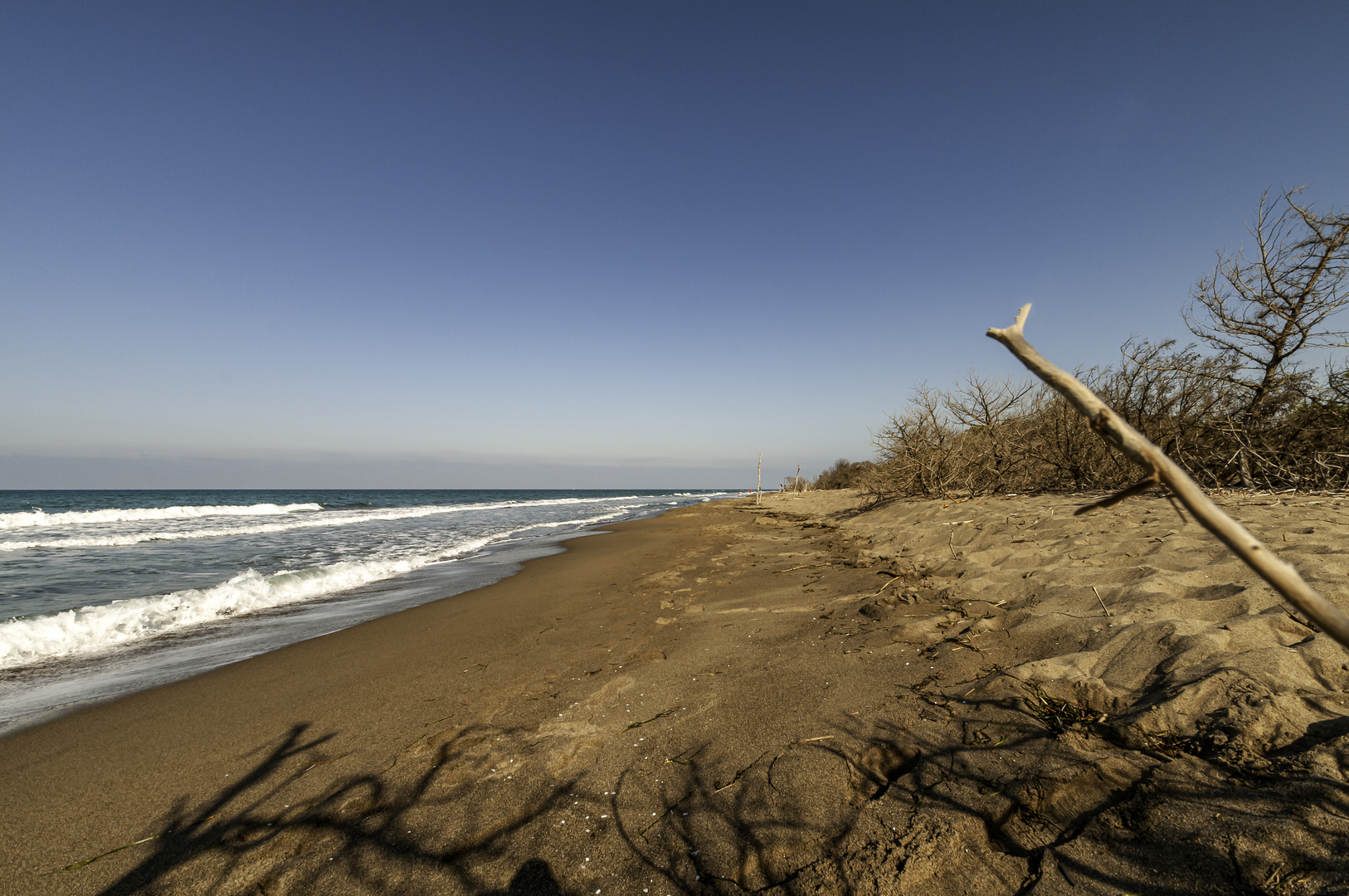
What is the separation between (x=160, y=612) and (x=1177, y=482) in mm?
10087

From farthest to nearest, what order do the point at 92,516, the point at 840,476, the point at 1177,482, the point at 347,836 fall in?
the point at 840,476 → the point at 92,516 → the point at 347,836 → the point at 1177,482

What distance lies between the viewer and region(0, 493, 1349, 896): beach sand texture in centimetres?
189

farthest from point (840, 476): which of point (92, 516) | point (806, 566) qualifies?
point (92, 516)

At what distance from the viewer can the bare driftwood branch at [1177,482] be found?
2.76 ft

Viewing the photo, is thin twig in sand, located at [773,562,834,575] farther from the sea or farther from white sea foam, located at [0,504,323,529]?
white sea foam, located at [0,504,323,529]

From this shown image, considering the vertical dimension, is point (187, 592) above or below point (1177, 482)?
below

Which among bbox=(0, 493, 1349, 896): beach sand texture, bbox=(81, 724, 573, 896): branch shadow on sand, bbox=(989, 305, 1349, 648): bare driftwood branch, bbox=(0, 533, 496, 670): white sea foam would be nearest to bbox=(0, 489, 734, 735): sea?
bbox=(0, 533, 496, 670): white sea foam

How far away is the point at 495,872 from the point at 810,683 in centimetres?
198

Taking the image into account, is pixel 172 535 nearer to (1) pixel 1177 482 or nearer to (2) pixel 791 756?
(2) pixel 791 756

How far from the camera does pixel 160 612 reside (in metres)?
7.13

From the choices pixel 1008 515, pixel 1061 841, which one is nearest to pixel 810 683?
pixel 1061 841

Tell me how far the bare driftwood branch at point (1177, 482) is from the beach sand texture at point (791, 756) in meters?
1.36

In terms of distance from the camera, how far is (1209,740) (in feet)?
7.01

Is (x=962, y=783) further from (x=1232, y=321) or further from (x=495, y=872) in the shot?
(x=1232, y=321)
